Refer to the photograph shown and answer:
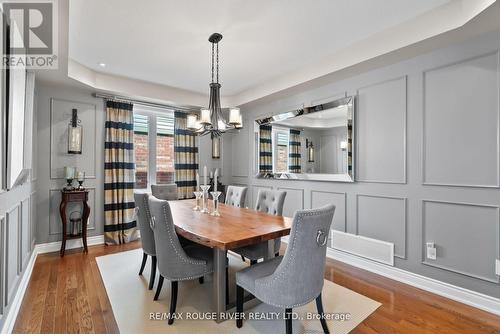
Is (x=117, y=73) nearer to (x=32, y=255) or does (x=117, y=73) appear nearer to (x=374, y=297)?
(x=32, y=255)

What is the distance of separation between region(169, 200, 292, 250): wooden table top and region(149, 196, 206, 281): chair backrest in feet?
0.42

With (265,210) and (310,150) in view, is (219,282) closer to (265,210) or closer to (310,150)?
(265,210)

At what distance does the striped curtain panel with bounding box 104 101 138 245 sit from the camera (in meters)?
4.14

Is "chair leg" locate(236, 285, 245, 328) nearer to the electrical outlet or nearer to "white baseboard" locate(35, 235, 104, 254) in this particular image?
the electrical outlet

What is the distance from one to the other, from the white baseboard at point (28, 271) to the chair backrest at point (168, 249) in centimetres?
118

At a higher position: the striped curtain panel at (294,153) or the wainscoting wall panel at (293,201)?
the striped curtain panel at (294,153)

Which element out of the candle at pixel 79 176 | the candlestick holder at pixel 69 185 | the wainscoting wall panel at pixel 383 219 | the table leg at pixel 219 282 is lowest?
the table leg at pixel 219 282

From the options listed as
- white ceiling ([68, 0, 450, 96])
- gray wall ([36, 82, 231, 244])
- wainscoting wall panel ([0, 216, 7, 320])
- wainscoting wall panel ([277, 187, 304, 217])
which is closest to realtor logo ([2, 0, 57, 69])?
white ceiling ([68, 0, 450, 96])

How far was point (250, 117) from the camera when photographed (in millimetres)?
5129

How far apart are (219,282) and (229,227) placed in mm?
440

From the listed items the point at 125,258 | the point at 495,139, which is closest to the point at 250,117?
the point at 125,258

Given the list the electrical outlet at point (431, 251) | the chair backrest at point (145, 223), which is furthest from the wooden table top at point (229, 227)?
the electrical outlet at point (431, 251)

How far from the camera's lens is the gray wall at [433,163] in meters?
2.29

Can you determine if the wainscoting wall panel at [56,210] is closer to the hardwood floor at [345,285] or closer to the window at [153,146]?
the hardwood floor at [345,285]
